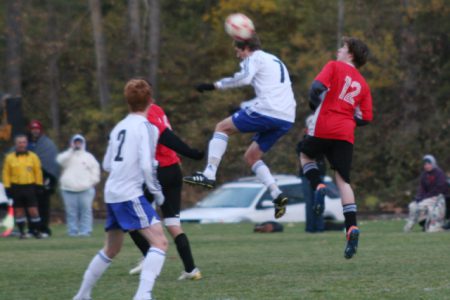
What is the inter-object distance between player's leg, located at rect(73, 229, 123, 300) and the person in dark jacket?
1374cm

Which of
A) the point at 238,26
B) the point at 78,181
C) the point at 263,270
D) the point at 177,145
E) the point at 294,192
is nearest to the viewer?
the point at 177,145

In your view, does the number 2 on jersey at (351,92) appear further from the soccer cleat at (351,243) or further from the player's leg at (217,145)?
the soccer cleat at (351,243)

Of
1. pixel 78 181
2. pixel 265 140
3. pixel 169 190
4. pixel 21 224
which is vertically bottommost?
pixel 21 224

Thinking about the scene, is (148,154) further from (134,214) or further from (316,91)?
(316,91)

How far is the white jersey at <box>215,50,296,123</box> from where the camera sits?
12.2 m

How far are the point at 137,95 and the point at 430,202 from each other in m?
14.5

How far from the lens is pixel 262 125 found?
492 inches

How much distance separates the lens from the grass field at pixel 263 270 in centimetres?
1037

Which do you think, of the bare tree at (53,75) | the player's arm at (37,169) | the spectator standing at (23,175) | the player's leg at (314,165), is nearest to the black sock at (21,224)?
the spectator standing at (23,175)

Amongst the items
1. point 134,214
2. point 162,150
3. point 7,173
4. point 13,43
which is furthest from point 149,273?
point 13,43

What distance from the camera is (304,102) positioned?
142ft

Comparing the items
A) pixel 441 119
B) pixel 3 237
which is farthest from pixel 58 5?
pixel 3 237

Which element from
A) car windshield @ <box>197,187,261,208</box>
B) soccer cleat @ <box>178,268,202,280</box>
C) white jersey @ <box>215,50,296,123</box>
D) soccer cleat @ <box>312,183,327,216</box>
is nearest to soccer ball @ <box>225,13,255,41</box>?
white jersey @ <box>215,50,296,123</box>

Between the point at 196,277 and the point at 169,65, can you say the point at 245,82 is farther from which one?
the point at 169,65
